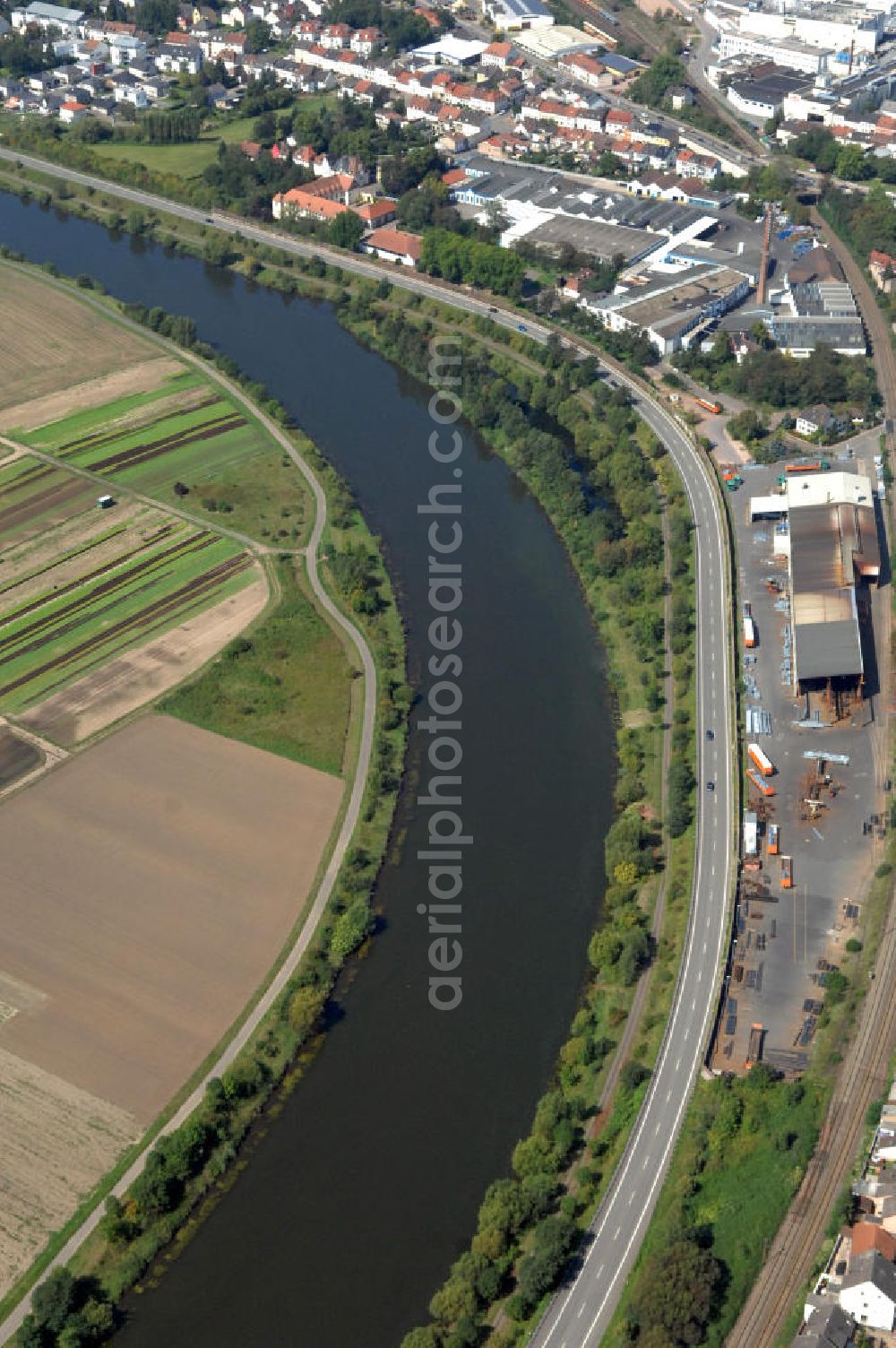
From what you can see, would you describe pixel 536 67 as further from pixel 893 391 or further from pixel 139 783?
pixel 139 783

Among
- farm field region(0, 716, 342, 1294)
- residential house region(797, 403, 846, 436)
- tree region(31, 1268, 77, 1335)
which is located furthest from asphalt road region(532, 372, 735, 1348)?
farm field region(0, 716, 342, 1294)

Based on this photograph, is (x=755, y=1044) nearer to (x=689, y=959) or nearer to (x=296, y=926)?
(x=689, y=959)

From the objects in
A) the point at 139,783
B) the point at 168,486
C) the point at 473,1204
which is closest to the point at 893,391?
the point at 168,486

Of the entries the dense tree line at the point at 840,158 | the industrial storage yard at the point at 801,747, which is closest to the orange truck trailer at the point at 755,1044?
the industrial storage yard at the point at 801,747

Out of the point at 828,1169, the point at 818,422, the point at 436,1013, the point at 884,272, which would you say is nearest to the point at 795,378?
the point at 818,422

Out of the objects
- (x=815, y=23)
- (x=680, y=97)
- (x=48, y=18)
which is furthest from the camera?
(x=48, y=18)

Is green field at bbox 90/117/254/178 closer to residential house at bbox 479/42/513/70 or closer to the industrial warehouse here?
residential house at bbox 479/42/513/70
